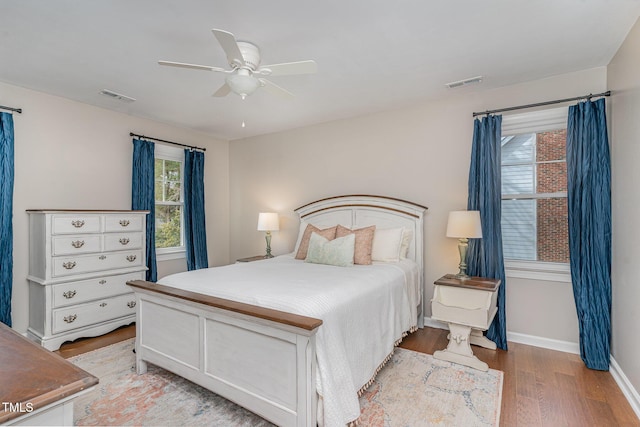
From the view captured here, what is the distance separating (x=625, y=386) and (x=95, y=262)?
470cm

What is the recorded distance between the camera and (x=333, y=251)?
10.6 feet

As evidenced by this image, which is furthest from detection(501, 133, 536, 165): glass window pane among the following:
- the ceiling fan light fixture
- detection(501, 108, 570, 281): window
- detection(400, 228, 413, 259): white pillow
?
the ceiling fan light fixture

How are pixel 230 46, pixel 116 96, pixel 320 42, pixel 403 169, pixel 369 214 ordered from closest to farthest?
pixel 230 46
pixel 320 42
pixel 116 96
pixel 403 169
pixel 369 214

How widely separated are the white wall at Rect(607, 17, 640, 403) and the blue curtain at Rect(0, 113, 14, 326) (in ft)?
17.0

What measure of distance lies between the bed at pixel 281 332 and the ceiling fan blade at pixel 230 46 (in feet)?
4.94

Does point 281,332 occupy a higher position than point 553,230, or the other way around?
point 553,230

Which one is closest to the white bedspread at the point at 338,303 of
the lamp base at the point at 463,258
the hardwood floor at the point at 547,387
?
the lamp base at the point at 463,258

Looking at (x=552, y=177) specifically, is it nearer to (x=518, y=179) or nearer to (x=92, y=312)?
(x=518, y=179)

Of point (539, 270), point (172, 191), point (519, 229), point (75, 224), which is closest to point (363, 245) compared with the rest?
point (519, 229)

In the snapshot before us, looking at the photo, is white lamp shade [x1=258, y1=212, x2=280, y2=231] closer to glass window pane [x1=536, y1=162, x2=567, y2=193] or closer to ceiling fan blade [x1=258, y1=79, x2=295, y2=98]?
ceiling fan blade [x1=258, y1=79, x2=295, y2=98]

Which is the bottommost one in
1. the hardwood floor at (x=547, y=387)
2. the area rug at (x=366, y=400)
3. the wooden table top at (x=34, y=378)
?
the hardwood floor at (x=547, y=387)

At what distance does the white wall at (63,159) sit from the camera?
10.5 feet

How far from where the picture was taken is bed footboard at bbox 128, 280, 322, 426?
1.66m

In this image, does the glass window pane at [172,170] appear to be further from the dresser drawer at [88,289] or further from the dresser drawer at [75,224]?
the dresser drawer at [88,289]
